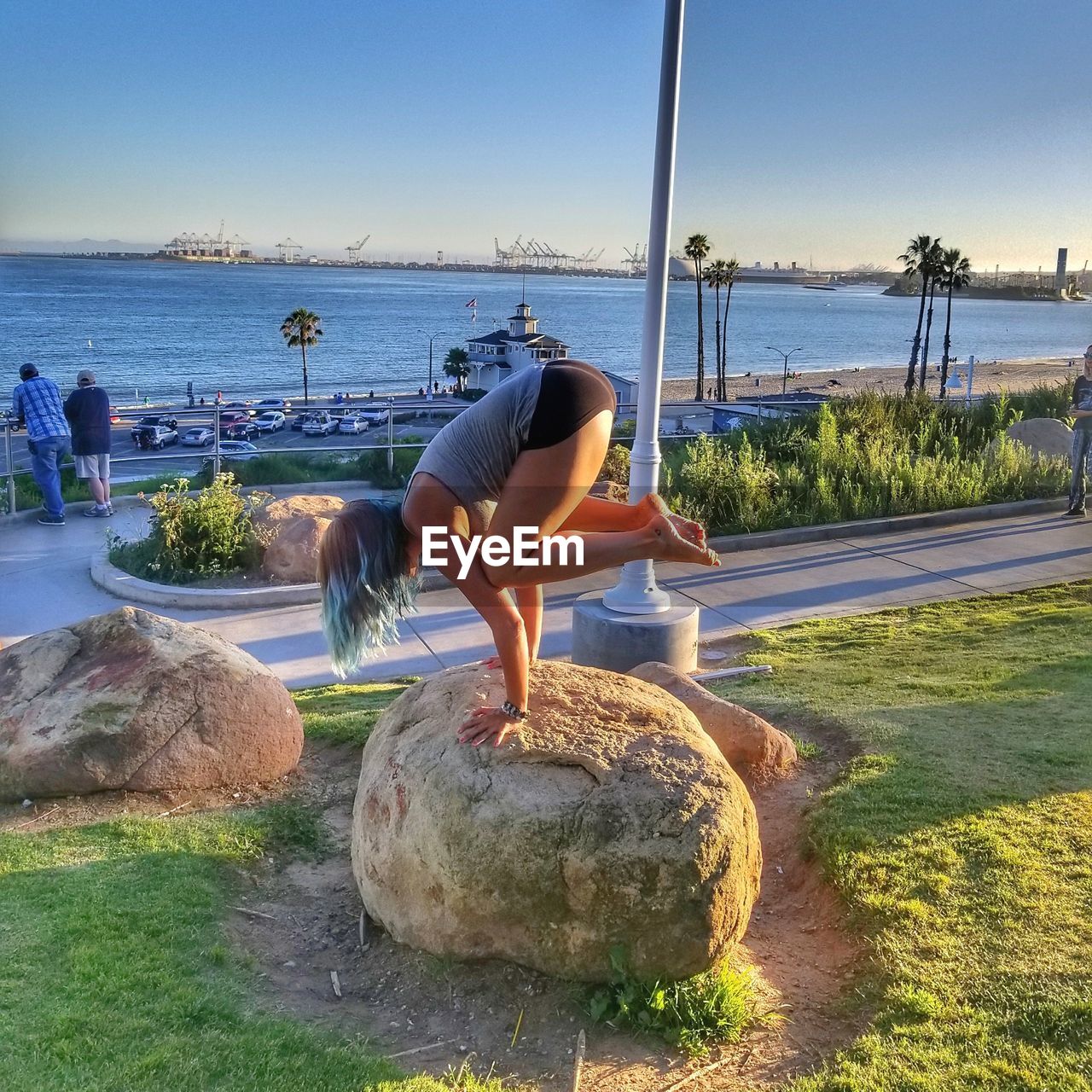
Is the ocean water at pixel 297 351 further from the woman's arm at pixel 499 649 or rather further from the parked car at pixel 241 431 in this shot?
the woman's arm at pixel 499 649

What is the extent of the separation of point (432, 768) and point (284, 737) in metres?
1.76

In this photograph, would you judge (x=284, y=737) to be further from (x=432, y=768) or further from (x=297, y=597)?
(x=297, y=597)

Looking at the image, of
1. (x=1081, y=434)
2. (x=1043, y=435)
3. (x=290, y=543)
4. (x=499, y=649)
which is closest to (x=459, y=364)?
(x=1043, y=435)

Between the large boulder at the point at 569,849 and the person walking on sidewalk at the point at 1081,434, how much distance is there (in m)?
8.73

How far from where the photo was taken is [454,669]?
4.34m

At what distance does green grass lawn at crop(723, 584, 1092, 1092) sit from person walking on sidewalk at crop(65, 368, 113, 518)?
7957mm

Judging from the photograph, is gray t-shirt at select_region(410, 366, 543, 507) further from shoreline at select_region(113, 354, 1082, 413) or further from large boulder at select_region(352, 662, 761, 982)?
shoreline at select_region(113, 354, 1082, 413)

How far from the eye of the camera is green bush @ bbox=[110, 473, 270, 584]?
916cm

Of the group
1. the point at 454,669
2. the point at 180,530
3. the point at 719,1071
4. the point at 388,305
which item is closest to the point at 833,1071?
the point at 719,1071

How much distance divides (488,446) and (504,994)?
190cm

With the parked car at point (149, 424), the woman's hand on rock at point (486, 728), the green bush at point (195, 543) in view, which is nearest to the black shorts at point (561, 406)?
the woman's hand on rock at point (486, 728)

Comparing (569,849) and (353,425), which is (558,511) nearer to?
(569,849)

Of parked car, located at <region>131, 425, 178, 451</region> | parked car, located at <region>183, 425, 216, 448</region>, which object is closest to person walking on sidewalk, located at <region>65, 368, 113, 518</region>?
parked car, located at <region>183, 425, 216, 448</region>

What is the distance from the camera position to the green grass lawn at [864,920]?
2.93 meters
